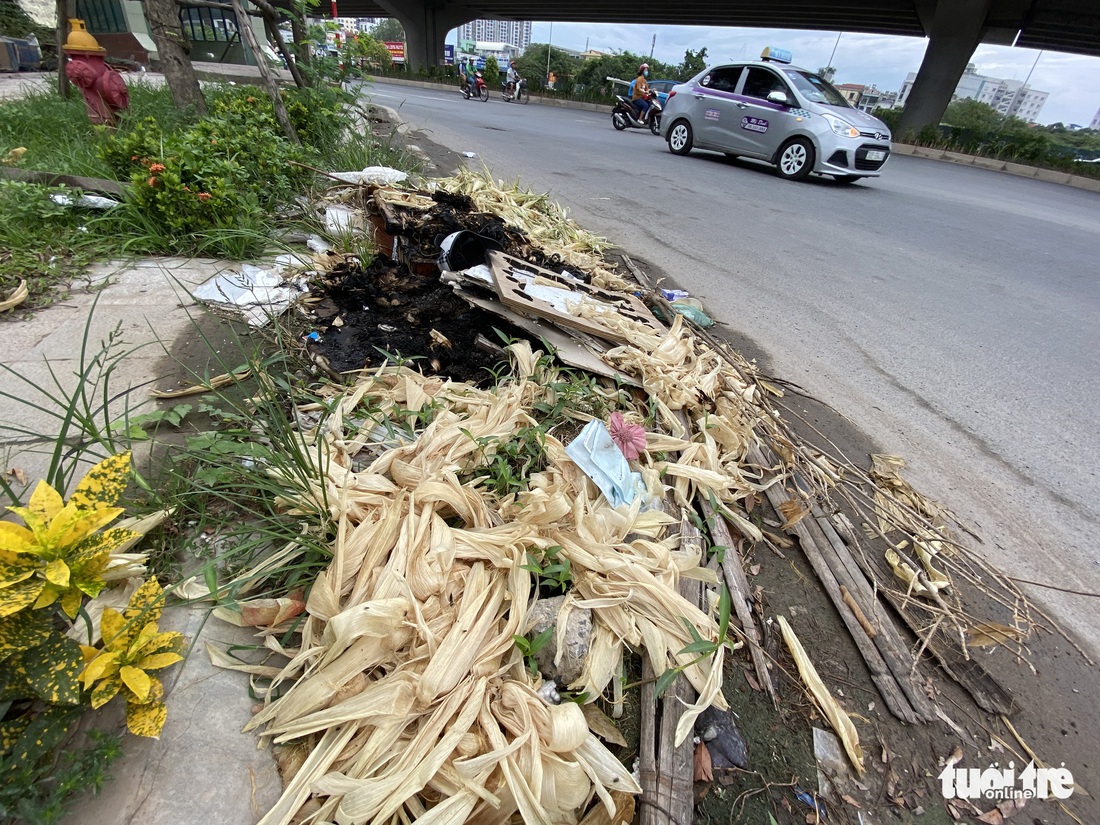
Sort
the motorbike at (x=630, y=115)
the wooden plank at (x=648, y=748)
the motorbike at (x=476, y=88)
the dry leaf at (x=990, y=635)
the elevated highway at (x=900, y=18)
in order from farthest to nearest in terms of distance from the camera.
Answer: the motorbike at (x=476, y=88) < the elevated highway at (x=900, y=18) < the motorbike at (x=630, y=115) < the dry leaf at (x=990, y=635) < the wooden plank at (x=648, y=748)

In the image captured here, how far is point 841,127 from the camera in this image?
801 cm

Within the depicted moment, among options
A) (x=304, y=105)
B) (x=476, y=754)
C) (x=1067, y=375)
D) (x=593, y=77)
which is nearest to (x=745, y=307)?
(x=1067, y=375)

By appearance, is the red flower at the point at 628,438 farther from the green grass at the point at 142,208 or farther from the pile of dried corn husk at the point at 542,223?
the green grass at the point at 142,208

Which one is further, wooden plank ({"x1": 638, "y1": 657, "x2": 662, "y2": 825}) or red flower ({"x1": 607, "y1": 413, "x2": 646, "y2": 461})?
red flower ({"x1": 607, "y1": 413, "x2": 646, "y2": 461})

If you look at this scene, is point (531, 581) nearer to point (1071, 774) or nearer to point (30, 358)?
point (1071, 774)

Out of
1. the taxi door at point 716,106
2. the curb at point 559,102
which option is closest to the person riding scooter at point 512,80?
the curb at point 559,102

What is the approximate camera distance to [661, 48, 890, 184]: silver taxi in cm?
806

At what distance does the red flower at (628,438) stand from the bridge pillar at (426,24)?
4238 cm

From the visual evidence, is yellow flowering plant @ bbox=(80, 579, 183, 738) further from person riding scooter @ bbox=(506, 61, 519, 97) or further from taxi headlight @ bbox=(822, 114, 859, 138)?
person riding scooter @ bbox=(506, 61, 519, 97)

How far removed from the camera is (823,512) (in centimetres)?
200

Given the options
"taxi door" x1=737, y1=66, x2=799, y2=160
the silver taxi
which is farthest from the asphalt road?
"taxi door" x1=737, y1=66, x2=799, y2=160

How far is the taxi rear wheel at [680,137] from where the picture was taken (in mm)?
10133

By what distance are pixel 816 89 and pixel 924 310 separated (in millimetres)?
6518

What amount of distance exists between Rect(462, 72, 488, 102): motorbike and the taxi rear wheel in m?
15.8
